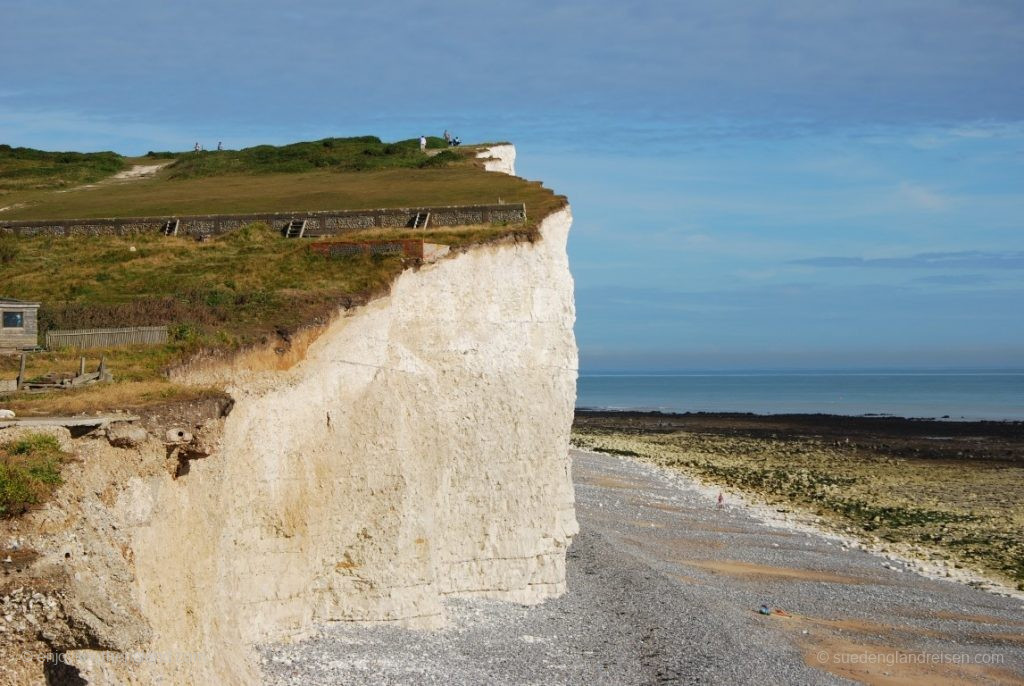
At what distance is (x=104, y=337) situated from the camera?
22.6 m

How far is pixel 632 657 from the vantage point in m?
22.2

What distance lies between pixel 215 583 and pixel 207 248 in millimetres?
19234

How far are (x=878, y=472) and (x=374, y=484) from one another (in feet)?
→ 147

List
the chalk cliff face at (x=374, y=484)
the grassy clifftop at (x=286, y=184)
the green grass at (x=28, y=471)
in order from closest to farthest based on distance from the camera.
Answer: the green grass at (x=28, y=471), the chalk cliff face at (x=374, y=484), the grassy clifftop at (x=286, y=184)

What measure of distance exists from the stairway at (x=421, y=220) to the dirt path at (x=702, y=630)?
36.2 feet

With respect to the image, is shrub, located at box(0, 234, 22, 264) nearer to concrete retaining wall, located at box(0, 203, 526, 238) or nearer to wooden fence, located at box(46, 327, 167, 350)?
concrete retaining wall, located at box(0, 203, 526, 238)

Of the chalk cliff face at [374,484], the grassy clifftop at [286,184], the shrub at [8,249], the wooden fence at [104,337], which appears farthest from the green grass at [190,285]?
the grassy clifftop at [286,184]

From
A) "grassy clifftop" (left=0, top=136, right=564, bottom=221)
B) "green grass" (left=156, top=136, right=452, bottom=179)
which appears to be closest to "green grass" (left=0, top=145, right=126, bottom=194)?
"grassy clifftop" (left=0, top=136, right=564, bottom=221)

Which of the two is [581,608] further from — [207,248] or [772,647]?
[207,248]

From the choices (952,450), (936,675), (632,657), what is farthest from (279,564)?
(952,450)

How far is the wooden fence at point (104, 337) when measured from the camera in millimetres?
21922

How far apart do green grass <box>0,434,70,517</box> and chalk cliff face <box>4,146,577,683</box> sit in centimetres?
Answer: 60

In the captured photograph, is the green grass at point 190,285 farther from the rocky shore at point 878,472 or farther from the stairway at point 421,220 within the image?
the rocky shore at point 878,472

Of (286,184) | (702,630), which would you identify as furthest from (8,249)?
(702,630)
